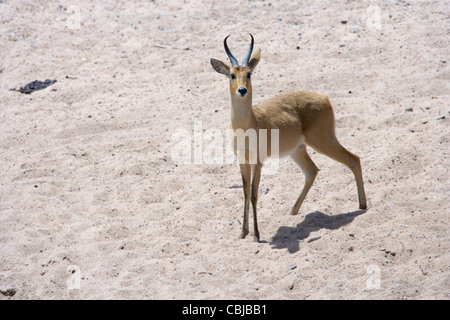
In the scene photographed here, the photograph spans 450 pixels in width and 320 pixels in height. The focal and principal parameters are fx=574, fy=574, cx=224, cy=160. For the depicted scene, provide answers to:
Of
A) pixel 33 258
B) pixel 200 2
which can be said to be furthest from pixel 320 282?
pixel 200 2

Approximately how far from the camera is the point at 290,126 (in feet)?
21.0

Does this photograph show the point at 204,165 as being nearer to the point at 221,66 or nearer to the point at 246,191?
the point at 246,191

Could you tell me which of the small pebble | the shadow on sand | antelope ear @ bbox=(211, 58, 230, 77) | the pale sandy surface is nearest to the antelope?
antelope ear @ bbox=(211, 58, 230, 77)

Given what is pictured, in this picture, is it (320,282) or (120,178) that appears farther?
(120,178)

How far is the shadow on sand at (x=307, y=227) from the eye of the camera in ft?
19.6

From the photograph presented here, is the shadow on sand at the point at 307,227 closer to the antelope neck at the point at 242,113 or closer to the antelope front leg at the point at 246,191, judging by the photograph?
the antelope front leg at the point at 246,191

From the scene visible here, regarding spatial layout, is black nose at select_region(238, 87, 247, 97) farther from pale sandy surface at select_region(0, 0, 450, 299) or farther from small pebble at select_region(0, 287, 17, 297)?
small pebble at select_region(0, 287, 17, 297)

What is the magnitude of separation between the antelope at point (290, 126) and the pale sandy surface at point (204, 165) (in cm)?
Answer: 33

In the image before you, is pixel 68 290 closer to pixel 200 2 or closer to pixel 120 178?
pixel 120 178

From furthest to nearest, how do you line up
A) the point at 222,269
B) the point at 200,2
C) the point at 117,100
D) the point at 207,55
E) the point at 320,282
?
the point at 200,2
the point at 207,55
the point at 117,100
the point at 222,269
the point at 320,282

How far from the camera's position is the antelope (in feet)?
20.2

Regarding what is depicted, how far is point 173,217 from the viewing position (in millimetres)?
6539

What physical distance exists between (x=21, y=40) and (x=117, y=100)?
9.39 ft

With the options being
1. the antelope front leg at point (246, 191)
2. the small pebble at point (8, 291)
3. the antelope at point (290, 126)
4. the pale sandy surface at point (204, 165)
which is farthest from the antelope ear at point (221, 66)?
the small pebble at point (8, 291)
